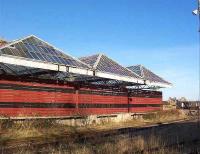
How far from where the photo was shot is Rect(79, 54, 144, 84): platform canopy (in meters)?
33.6

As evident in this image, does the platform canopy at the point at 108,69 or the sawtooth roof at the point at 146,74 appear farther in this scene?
the sawtooth roof at the point at 146,74

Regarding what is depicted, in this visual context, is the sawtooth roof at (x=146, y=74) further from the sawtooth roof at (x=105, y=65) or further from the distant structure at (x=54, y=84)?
the sawtooth roof at (x=105, y=65)

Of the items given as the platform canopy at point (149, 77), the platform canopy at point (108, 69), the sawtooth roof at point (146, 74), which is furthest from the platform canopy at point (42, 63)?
the sawtooth roof at point (146, 74)

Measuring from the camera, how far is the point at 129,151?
12.2m

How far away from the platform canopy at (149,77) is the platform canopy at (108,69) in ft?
7.82

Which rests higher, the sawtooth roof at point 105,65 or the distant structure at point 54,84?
the sawtooth roof at point 105,65

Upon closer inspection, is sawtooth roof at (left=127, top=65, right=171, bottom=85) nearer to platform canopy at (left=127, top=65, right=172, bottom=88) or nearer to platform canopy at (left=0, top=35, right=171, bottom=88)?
platform canopy at (left=127, top=65, right=172, bottom=88)

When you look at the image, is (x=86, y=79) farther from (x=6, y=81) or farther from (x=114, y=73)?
(x=6, y=81)

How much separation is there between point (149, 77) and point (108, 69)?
958 cm

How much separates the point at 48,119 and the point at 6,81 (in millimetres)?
4021

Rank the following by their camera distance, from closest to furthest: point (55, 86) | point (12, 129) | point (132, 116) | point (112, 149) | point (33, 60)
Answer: point (112, 149) < point (12, 129) < point (33, 60) < point (55, 86) < point (132, 116)

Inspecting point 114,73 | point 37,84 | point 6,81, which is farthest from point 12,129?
point 114,73

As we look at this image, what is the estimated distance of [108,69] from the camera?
116 feet

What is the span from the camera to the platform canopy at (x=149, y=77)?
139 ft
